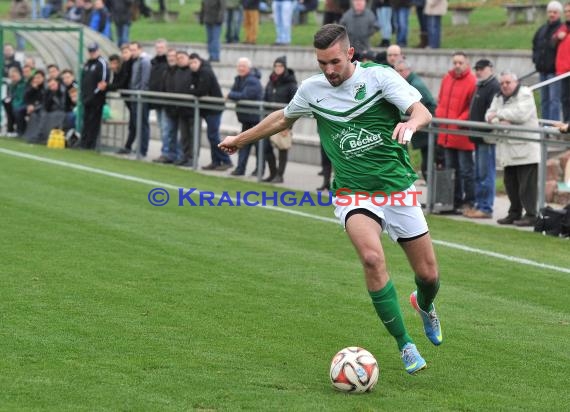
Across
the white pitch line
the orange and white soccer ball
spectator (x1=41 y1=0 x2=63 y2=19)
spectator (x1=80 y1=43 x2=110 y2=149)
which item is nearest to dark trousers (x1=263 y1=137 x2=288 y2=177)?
the white pitch line

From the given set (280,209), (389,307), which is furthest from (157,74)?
(389,307)

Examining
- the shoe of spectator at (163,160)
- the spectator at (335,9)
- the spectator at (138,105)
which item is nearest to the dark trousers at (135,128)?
the spectator at (138,105)

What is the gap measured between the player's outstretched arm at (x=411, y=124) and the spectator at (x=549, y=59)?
12.2m

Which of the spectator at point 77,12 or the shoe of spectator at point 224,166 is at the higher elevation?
the spectator at point 77,12

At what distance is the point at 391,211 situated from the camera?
8336 mm

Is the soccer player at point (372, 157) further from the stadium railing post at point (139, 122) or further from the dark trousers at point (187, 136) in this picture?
the stadium railing post at point (139, 122)

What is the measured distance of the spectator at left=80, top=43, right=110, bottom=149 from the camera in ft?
82.2

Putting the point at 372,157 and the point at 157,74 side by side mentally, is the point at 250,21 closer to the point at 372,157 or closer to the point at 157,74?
the point at 157,74

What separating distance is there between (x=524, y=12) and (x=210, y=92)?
31.2 ft

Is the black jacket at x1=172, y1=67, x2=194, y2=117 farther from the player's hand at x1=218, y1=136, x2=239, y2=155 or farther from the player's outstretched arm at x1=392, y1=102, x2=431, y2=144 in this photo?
the player's outstretched arm at x1=392, y1=102, x2=431, y2=144

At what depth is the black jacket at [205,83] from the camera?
22172mm

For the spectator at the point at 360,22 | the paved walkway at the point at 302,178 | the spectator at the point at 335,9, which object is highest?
the spectator at the point at 335,9

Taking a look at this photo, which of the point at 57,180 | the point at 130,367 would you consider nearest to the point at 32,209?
the point at 57,180

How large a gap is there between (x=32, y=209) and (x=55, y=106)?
10.8 metres
